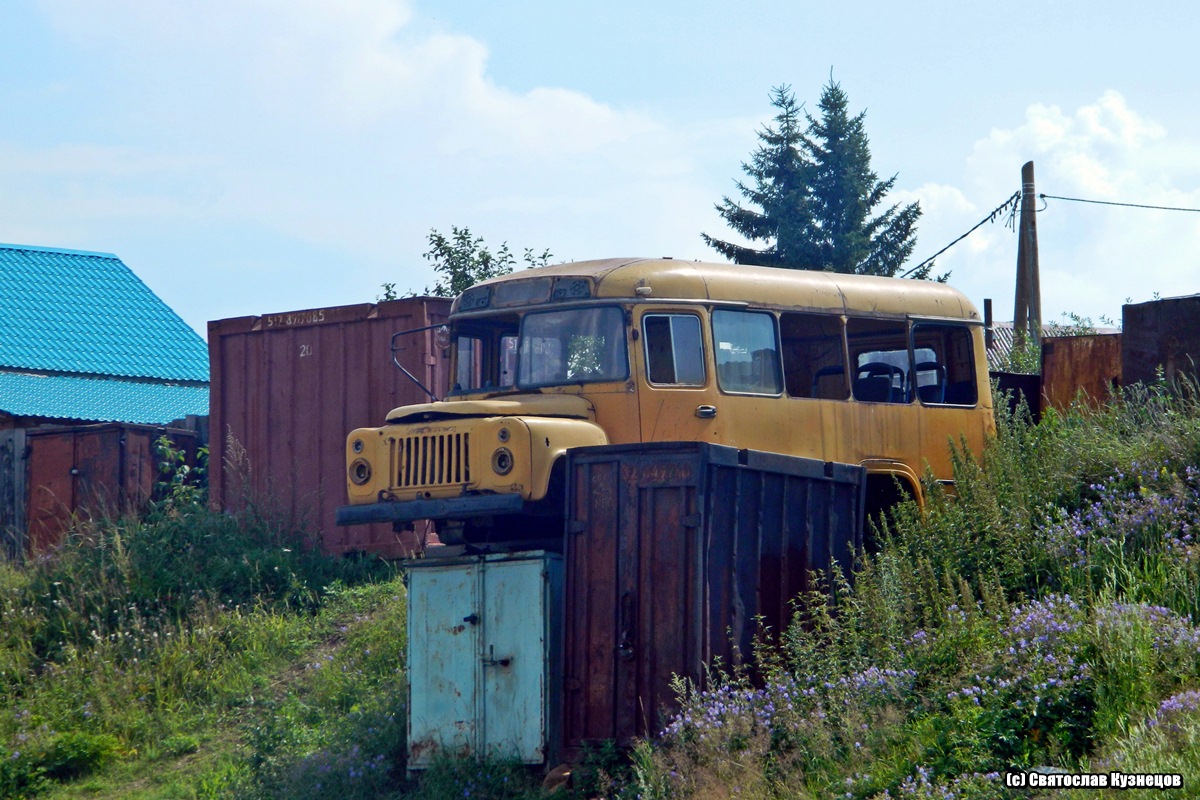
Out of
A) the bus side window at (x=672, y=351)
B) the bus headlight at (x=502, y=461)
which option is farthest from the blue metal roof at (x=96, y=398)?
the bus headlight at (x=502, y=461)

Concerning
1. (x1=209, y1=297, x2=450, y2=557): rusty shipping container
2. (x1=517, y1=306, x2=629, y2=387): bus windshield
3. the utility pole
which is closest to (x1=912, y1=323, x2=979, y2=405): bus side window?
(x1=517, y1=306, x2=629, y2=387): bus windshield

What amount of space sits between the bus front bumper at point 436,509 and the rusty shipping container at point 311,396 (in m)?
3.56

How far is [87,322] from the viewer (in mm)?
23219

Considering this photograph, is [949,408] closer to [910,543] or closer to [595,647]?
[910,543]

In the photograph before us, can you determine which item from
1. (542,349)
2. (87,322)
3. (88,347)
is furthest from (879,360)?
(87,322)

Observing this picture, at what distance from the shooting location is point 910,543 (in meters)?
8.92

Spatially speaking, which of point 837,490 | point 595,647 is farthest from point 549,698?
point 837,490

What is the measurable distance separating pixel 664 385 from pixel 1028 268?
1394 cm

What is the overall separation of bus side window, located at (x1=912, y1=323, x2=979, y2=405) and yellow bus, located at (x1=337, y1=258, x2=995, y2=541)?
1 cm

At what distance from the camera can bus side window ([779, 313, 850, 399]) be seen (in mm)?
9992

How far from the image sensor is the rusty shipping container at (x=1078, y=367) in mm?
13695

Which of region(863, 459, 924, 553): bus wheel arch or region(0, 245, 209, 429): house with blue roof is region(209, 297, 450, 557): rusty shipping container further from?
region(0, 245, 209, 429): house with blue roof

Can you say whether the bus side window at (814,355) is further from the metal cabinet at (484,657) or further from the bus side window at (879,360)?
the metal cabinet at (484,657)

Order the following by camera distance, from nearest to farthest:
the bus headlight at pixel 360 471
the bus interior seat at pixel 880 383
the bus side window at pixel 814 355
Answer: the bus headlight at pixel 360 471, the bus side window at pixel 814 355, the bus interior seat at pixel 880 383
